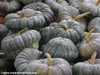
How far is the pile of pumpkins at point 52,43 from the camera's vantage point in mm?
2101

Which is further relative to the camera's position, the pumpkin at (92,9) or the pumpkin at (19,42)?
the pumpkin at (92,9)

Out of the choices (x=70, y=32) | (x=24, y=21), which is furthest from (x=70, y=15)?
(x=24, y=21)

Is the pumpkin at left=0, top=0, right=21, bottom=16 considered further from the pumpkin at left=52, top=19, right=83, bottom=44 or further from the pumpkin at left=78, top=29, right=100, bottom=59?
the pumpkin at left=78, top=29, right=100, bottom=59

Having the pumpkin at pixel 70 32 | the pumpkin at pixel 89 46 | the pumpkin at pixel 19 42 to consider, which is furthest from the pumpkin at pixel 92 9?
the pumpkin at pixel 19 42

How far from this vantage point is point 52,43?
8.13ft

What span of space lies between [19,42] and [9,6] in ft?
4.70

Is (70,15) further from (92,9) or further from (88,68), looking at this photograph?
(88,68)

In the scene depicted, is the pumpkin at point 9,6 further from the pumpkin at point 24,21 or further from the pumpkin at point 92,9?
the pumpkin at point 92,9

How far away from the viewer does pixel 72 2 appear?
426cm

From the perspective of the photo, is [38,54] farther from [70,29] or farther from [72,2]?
[72,2]

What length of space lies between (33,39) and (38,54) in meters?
0.31

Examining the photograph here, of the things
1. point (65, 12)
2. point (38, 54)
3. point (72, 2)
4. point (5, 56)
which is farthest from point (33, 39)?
point (72, 2)

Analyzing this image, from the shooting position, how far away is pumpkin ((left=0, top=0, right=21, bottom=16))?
377 cm

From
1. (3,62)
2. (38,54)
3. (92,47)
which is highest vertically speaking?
(92,47)
